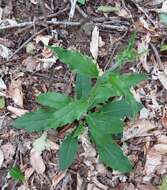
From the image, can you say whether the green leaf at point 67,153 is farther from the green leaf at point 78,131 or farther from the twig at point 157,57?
the twig at point 157,57

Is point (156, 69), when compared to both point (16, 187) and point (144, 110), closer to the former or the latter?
point (144, 110)

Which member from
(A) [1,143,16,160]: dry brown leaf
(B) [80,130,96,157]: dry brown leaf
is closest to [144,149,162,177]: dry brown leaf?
(B) [80,130,96,157]: dry brown leaf

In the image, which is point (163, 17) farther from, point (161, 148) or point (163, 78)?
point (161, 148)

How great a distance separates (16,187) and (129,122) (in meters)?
0.75

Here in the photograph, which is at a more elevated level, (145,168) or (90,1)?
(90,1)

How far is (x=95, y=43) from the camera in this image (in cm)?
287

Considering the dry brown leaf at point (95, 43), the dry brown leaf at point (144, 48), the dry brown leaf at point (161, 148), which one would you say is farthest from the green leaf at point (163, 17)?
the dry brown leaf at point (161, 148)

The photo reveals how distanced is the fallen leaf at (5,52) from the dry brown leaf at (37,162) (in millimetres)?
664

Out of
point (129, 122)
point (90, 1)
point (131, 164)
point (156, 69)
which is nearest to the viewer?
point (131, 164)

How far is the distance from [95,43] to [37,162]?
2.80 ft

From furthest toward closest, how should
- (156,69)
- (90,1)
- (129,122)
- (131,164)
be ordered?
(90,1), (156,69), (129,122), (131,164)

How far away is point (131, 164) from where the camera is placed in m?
2.45

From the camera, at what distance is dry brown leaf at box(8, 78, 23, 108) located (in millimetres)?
2699

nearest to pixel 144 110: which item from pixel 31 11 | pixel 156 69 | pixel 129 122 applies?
pixel 129 122
